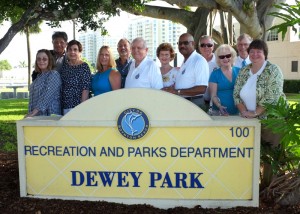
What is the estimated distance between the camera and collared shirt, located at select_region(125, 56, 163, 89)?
4.48m

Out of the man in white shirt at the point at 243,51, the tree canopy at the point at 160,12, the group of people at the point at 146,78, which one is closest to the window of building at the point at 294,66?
the tree canopy at the point at 160,12

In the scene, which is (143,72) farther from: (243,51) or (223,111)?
(243,51)

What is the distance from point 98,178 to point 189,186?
99 cm

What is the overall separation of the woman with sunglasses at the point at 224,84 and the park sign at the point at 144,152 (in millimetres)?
584

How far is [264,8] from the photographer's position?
12328mm

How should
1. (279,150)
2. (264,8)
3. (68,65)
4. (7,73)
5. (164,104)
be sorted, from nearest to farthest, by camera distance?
(164,104)
(279,150)
(68,65)
(264,8)
(7,73)

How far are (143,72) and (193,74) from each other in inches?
25.8

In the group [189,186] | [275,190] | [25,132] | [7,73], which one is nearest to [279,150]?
[275,190]

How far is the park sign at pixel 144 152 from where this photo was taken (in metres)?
3.86

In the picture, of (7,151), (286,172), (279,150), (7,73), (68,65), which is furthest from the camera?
(7,73)

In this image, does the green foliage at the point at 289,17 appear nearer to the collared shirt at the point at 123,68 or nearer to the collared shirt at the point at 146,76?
the collared shirt at the point at 146,76

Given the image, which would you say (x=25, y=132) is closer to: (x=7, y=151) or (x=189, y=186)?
(x=189, y=186)

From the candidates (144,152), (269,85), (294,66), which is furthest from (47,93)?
(294,66)

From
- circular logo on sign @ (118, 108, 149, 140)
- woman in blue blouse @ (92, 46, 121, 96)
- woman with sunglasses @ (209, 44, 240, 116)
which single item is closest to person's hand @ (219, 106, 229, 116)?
woman with sunglasses @ (209, 44, 240, 116)
